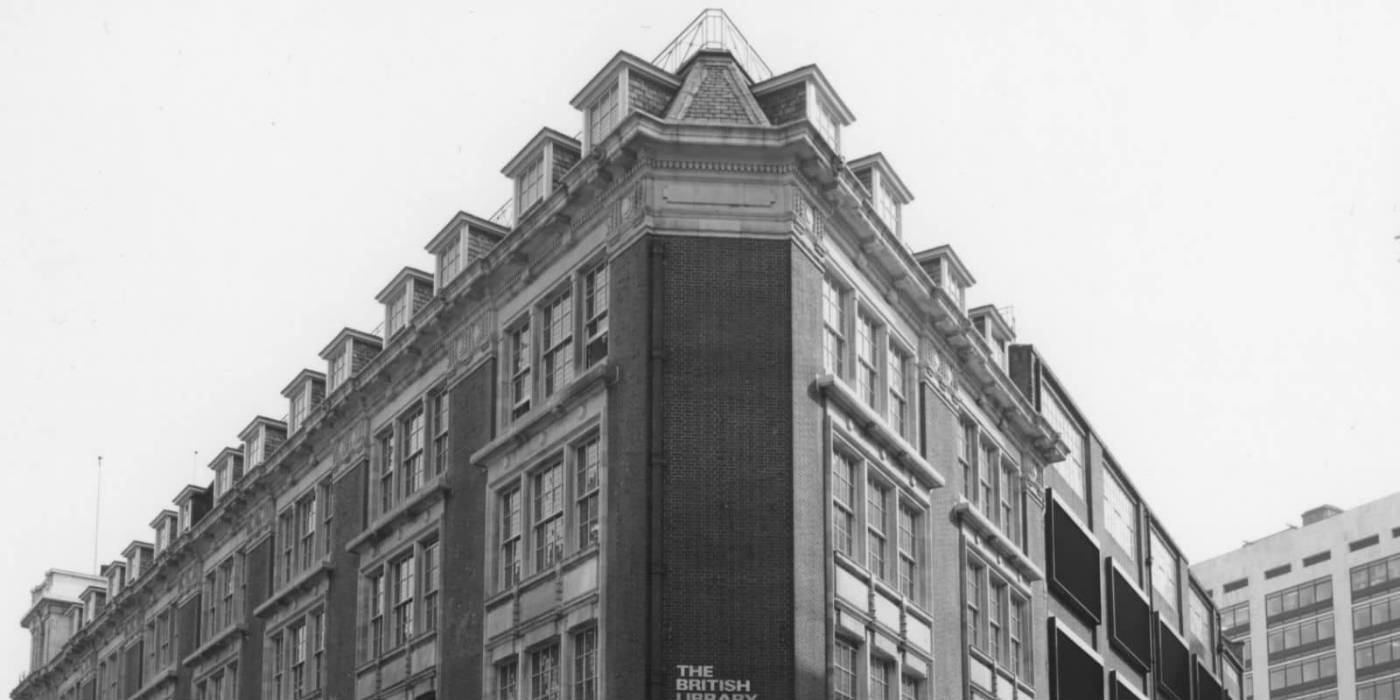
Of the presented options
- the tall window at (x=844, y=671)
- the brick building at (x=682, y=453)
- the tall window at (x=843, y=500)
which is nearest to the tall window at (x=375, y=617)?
the brick building at (x=682, y=453)

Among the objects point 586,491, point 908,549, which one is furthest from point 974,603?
point 586,491

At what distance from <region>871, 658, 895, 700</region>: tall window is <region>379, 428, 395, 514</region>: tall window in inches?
582

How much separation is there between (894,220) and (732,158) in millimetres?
7588

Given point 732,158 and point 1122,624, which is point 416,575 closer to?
point 732,158

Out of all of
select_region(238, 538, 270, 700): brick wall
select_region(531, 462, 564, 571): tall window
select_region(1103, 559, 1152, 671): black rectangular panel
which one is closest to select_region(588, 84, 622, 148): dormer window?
select_region(531, 462, 564, 571): tall window

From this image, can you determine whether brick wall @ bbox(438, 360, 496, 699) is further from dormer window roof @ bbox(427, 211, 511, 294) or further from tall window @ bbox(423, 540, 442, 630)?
dormer window roof @ bbox(427, 211, 511, 294)

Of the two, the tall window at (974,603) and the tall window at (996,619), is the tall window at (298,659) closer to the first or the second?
the tall window at (974,603)

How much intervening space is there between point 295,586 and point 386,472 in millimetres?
5404

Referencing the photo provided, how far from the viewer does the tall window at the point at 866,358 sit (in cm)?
4462

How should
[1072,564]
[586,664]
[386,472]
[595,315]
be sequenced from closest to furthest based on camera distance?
1. [586,664]
2. [595,315]
3. [386,472]
4. [1072,564]

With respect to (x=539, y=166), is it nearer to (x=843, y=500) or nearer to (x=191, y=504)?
(x=843, y=500)

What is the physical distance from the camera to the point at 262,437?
63.4 meters

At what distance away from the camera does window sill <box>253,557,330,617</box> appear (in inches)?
2132

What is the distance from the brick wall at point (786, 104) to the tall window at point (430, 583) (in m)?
13.5
